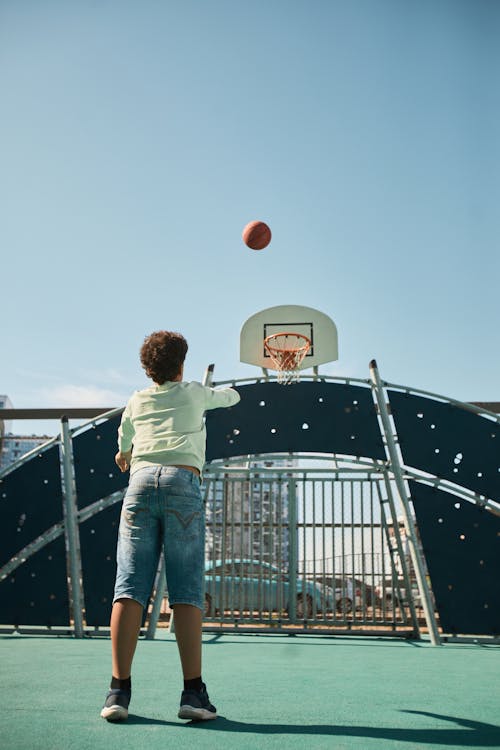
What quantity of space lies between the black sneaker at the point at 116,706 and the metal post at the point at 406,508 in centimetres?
468

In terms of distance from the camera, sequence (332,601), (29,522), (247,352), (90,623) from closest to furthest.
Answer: (90,623) → (29,522) → (332,601) → (247,352)

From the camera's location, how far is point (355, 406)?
24.5ft

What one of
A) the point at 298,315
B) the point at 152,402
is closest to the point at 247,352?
the point at 298,315

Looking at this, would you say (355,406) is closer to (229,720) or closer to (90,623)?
(90,623)

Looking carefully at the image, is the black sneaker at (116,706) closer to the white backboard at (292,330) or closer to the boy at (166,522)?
the boy at (166,522)

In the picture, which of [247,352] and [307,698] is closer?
[307,698]

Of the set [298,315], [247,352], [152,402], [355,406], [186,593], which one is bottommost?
[186,593]

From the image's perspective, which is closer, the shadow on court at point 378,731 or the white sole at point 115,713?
the shadow on court at point 378,731

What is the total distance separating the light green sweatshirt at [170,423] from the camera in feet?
9.00

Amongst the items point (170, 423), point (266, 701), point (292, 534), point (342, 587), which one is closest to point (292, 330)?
point (292, 534)

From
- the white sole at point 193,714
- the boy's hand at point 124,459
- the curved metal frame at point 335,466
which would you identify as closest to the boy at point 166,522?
the white sole at point 193,714

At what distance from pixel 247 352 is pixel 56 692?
6.65 metres

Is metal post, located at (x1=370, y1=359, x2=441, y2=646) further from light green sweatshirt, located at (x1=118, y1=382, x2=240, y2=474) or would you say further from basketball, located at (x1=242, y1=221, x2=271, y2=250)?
light green sweatshirt, located at (x1=118, y1=382, x2=240, y2=474)

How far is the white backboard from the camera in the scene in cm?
926
